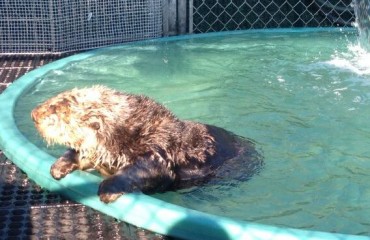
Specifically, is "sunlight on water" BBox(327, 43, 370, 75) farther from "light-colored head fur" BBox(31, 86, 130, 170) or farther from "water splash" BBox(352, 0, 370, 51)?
"light-colored head fur" BBox(31, 86, 130, 170)

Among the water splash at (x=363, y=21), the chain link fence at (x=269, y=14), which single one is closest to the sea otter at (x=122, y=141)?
the water splash at (x=363, y=21)

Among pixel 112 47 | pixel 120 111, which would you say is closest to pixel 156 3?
pixel 112 47

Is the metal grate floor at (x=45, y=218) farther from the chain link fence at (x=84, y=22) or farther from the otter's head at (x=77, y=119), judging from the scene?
the chain link fence at (x=84, y=22)

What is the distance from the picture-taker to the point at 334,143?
16.7ft

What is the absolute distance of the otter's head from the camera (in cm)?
390

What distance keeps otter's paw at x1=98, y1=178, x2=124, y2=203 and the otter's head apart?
309 millimetres

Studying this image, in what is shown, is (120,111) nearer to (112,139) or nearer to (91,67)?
(112,139)

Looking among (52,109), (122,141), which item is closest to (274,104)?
(122,141)

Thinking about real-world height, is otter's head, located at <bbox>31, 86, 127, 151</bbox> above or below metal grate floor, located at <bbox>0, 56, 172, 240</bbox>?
above

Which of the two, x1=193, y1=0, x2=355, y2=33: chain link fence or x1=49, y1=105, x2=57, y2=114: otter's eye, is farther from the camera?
x1=193, y1=0, x2=355, y2=33: chain link fence

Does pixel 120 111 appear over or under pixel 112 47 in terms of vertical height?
over

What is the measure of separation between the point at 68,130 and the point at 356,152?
218 centimetres

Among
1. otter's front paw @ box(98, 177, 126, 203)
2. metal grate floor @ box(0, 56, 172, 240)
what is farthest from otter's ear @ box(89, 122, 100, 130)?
metal grate floor @ box(0, 56, 172, 240)

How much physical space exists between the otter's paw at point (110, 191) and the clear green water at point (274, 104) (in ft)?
1.57
